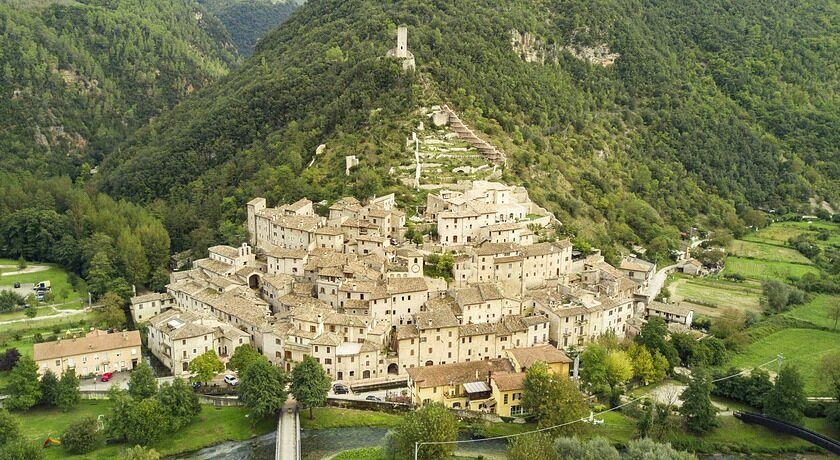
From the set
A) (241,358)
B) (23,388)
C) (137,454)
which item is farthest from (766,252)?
(23,388)

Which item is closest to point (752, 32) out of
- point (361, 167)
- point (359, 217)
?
point (361, 167)

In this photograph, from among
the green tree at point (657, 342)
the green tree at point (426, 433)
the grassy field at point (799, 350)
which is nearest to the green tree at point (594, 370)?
the green tree at point (657, 342)

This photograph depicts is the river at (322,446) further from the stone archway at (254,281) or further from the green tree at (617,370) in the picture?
the stone archway at (254,281)

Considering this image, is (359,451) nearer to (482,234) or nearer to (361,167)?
(482,234)

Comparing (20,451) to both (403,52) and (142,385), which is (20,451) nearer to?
(142,385)

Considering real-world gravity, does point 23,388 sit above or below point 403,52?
below

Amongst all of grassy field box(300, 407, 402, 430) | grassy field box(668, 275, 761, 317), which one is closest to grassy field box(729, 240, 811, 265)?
Answer: grassy field box(668, 275, 761, 317)
